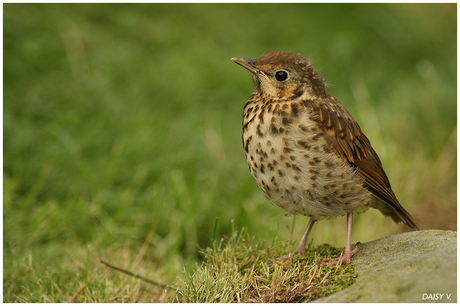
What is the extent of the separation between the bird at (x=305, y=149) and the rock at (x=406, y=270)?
8.2 inches

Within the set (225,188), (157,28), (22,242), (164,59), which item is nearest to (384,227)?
(225,188)

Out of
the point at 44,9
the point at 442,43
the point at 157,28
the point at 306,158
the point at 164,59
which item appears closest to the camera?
Answer: the point at 306,158

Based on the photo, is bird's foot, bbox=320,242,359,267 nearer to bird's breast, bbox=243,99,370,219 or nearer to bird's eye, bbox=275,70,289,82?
bird's breast, bbox=243,99,370,219

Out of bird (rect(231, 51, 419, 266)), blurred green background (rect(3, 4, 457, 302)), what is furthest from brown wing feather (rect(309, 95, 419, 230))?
blurred green background (rect(3, 4, 457, 302))

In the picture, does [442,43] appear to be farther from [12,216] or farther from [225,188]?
[12,216]

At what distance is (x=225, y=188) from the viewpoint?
484 cm

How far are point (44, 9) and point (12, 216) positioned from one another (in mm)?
3689

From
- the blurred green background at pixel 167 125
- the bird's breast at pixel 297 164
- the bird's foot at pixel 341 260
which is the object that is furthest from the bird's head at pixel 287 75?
the bird's foot at pixel 341 260

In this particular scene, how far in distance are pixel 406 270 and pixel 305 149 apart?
0.89 m

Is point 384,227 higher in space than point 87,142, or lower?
lower

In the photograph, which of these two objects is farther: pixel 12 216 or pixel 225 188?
pixel 225 188

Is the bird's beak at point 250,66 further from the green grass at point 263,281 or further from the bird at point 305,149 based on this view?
the green grass at point 263,281

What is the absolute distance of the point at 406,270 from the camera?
7.45 feet

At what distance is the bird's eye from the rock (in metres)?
1.17
